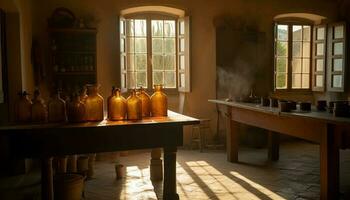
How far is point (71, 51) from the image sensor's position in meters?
5.85

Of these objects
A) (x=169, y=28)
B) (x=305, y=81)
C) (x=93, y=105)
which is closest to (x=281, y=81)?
(x=305, y=81)

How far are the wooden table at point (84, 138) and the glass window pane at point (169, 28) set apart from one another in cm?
425

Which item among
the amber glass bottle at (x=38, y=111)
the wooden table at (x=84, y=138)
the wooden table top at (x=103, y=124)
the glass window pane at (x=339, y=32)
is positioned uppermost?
the glass window pane at (x=339, y=32)

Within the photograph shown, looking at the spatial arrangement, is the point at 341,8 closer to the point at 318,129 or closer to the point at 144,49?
the point at 144,49

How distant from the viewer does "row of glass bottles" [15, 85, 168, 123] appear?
2.72 m

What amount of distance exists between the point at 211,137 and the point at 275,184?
8.85 feet

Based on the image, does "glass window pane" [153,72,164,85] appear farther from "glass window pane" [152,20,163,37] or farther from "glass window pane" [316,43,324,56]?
"glass window pane" [316,43,324,56]

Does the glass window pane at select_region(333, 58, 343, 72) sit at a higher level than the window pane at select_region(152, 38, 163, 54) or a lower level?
lower

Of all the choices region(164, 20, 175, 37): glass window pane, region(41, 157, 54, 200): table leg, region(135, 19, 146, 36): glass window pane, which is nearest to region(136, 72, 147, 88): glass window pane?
region(135, 19, 146, 36): glass window pane

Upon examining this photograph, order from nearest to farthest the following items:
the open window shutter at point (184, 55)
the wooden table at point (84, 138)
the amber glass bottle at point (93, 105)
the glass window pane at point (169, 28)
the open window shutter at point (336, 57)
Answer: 1. the wooden table at point (84, 138)
2. the amber glass bottle at point (93, 105)
3. the open window shutter at point (184, 55)
4. the glass window pane at point (169, 28)
5. the open window shutter at point (336, 57)

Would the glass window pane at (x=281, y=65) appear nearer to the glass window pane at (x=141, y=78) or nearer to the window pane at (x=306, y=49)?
the window pane at (x=306, y=49)

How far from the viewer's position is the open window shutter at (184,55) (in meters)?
6.62

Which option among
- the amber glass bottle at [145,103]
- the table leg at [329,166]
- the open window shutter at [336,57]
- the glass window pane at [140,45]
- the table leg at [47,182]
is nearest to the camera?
the table leg at [47,182]

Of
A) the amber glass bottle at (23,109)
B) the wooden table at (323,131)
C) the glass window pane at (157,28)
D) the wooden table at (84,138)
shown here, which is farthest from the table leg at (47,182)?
the glass window pane at (157,28)
